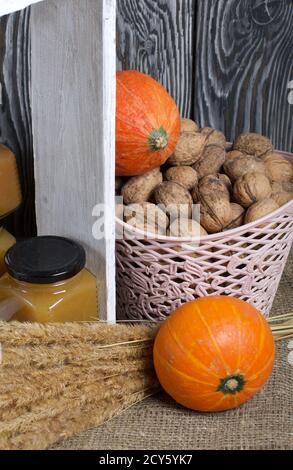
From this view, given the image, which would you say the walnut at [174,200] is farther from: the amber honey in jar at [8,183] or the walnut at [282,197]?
the amber honey in jar at [8,183]

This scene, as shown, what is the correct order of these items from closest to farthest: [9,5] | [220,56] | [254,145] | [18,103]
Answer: [9,5], [254,145], [18,103], [220,56]

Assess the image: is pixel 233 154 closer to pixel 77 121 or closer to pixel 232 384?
pixel 77 121

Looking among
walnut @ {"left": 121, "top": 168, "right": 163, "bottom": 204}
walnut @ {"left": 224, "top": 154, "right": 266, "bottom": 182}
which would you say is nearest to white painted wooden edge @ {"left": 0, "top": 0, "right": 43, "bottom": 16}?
walnut @ {"left": 121, "top": 168, "right": 163, "bottom": 204}

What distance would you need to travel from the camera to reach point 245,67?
1719 millimetres

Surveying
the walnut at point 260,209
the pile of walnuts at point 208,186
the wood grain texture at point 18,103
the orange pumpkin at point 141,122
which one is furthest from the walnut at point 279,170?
the wood grain texture at point 18,103

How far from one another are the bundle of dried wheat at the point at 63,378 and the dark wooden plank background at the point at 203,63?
23.1 inches

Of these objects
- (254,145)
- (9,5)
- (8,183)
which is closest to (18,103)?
(8,183)

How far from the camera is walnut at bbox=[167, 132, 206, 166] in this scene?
134 centimetres

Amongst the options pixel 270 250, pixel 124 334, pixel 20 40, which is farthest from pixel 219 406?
pixel 20 40

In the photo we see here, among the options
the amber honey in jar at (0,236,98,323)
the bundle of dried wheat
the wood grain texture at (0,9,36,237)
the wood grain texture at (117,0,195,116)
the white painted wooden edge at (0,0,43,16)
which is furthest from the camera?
the wood grain texture at (117,0,195,116)

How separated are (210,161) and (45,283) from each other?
0.42m

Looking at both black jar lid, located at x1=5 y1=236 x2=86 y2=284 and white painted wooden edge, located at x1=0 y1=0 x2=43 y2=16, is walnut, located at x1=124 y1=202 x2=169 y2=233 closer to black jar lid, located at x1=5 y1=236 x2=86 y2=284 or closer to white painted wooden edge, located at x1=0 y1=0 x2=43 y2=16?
black jar lid, located at x1=5 y1=236 x2=86 y2=284

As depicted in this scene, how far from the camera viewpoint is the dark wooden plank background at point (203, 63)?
155cm

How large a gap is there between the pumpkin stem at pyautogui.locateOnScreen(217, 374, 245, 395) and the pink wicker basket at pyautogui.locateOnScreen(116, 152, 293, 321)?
20cm
